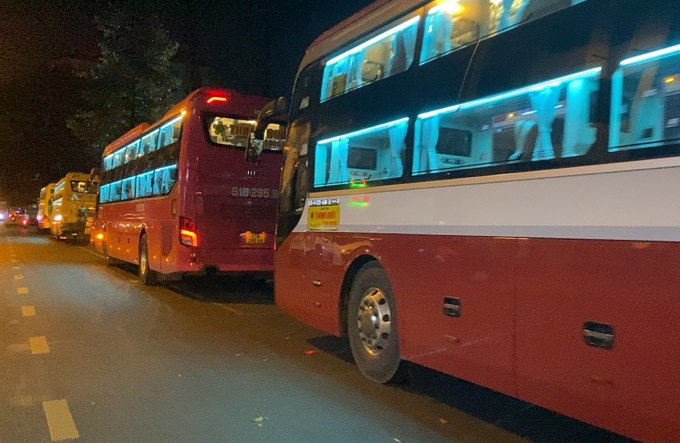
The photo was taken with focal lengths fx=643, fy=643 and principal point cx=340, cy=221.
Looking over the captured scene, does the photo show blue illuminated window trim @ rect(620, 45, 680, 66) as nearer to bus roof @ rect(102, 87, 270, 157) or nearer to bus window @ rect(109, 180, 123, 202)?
bus roof @ rect(102, 87, 270, 157)

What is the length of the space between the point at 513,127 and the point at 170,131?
9146 mm

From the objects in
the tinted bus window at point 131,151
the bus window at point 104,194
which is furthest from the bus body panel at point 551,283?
the bus window at point 104,194

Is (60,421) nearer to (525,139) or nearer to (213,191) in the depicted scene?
(525,139)

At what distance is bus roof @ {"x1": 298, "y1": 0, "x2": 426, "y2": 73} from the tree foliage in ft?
63.2

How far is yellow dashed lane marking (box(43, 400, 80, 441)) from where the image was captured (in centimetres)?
469

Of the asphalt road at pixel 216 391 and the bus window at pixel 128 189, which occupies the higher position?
the bus window at pixel 128 189

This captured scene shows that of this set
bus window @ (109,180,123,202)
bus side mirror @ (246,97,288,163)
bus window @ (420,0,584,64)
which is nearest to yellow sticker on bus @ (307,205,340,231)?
bus side mirror @ (246,97,288,163)

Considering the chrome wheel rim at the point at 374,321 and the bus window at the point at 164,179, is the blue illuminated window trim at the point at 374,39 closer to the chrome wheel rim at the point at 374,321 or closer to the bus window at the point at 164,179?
the chrome wheel rim at the point at 374,321

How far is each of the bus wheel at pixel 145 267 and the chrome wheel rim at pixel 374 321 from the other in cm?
820

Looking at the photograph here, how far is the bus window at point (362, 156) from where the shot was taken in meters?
5.70

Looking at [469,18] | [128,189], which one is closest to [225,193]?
[128,189]

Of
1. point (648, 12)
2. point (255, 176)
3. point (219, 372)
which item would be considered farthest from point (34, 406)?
point (255, 176)

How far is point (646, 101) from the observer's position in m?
3.52

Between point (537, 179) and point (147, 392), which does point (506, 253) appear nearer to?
point (537, 179)
